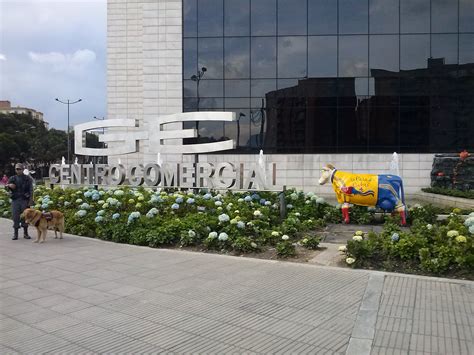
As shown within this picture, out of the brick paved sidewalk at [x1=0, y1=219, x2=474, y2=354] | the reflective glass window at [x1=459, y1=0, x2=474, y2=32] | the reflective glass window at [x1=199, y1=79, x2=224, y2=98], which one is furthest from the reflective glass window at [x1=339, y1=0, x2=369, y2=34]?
the brick paved sidewalk at [x1=0, y1=219, x2=474, y2=354]

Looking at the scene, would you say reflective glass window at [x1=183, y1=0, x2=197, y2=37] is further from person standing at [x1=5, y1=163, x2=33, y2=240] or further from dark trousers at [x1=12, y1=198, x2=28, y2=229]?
dark trousers at [x1=12, y1=198, x2=28, y2=229]

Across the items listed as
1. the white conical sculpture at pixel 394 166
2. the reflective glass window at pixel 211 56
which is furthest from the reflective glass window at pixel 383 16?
the reflective glass window at pixel 211 56

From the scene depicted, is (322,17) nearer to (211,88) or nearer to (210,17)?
(210,17)

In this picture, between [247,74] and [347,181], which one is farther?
[247,74]

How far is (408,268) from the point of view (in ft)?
26.2

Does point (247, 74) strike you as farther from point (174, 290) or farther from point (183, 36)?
point (174, 290)

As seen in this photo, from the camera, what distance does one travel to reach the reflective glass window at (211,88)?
85.8 ft

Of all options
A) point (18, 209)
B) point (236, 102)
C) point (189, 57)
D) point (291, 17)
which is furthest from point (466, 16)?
point (18, 209)

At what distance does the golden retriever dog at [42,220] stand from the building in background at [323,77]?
15221mm

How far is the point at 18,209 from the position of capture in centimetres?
1176

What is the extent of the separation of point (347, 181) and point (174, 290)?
25.1ft

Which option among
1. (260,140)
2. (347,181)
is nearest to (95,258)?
(347,181)

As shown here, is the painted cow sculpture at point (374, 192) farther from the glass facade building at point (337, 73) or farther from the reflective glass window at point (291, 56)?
the reflective glass window at point (291, 56)

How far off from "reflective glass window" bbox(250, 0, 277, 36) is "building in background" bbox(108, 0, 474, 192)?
55mm
